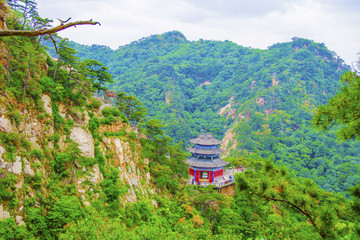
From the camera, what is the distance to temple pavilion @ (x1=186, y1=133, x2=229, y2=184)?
2620cm

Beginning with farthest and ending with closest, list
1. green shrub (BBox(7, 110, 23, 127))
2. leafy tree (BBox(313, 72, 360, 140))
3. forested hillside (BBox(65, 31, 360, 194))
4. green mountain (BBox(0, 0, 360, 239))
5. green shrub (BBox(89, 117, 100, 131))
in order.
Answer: forested hillside (BBox(65, 31, 360, 194)) < green shrub (BBox(89, 117, 100, 131)) < green shrub (BBox(7, 110, 23, 127)) < green mountain (BBox(0, 0, 360, 239)) < leafy tree (BBox(313, 72, 360, 140))

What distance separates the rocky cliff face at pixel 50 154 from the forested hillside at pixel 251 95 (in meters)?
36.2

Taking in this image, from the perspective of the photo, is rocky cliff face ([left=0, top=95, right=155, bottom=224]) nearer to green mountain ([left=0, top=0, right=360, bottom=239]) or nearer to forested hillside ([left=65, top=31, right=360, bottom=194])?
green mountain ([left=0, top=0, right=360, bottom=239])

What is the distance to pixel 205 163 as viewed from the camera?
26594 mm

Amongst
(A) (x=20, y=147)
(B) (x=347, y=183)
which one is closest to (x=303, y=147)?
(B) (x=347, y=183)

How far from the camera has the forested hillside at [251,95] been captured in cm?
5228

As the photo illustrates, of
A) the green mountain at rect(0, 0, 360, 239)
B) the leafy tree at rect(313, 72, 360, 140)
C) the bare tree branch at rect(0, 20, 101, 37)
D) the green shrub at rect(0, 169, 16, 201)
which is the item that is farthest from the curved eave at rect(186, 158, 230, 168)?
the bare tree branch at rect(0, 20, 101, 37)

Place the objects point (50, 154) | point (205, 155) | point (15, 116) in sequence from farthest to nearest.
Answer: point (205, 155) < point (50, 154) < point (15, 116)

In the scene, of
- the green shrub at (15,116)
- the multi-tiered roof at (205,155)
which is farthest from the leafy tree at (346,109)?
the multi-tiered roof at (205,155)

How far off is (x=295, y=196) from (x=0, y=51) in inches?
652

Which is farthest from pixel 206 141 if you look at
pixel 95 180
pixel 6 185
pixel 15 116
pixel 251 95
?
pixel 251 95

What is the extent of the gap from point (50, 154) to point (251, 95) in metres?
76.4

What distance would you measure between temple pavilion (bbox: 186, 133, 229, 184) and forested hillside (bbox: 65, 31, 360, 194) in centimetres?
2392

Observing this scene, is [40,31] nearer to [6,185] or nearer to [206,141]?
[6,185]
